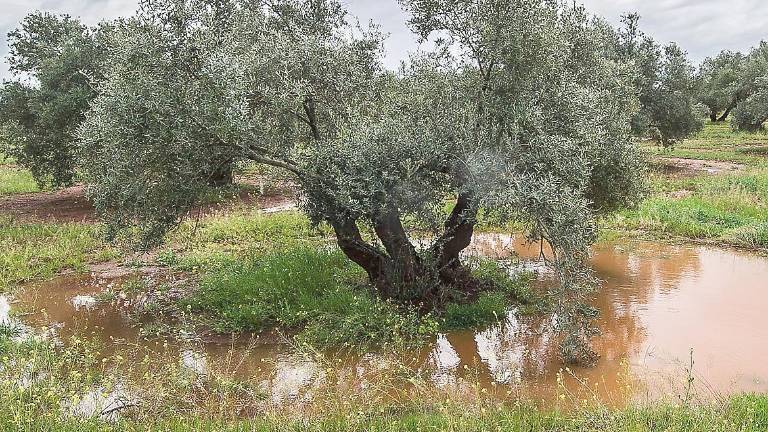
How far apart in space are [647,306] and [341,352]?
621 centimetres

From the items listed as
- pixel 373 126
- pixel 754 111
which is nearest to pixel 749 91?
pixel 754 111

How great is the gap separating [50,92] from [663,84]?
2755 centimetres

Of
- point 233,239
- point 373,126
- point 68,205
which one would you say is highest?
point 373,126

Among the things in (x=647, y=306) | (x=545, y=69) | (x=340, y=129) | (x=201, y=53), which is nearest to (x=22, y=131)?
(x=201, y=53)

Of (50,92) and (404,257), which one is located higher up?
(50,92)

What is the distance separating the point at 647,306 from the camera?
1249 cm

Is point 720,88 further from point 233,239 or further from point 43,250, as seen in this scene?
point 43,250

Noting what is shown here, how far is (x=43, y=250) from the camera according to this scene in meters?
16.7

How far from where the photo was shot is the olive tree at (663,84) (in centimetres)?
3177

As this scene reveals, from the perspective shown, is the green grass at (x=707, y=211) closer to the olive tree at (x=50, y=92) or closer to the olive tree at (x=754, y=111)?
the olive tree at (x=754, y=111)

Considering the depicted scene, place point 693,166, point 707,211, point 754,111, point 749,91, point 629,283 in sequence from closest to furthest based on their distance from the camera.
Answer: point 629,283 < point 707,211 < point 693,166 < point 754,111 < point 749,91

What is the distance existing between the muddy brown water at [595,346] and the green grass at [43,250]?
891 millimetres

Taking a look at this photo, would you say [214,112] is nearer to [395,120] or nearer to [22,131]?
[395,120]

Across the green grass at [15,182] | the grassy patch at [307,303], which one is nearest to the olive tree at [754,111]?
the grassy patch at [307,303]
